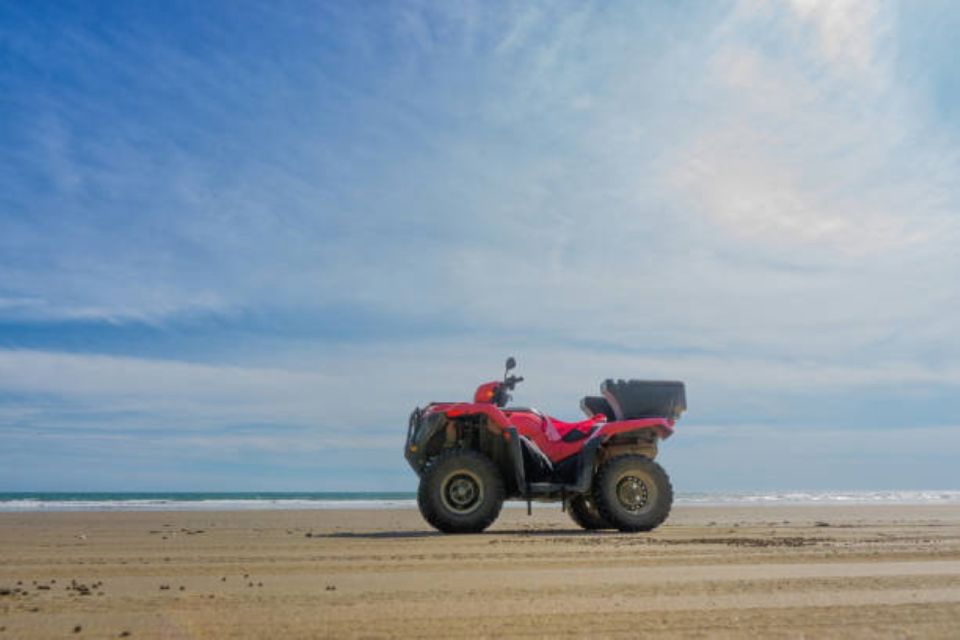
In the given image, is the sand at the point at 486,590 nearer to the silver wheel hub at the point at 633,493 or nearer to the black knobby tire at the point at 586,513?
the silver wheel hub at the point at 633,493

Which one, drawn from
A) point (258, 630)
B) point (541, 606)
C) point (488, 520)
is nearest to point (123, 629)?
point (258, 630)

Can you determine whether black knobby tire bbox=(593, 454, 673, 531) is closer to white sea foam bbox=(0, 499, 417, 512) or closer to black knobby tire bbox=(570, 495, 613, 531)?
black knobby tire bbox=(570, 495, 613, 531)

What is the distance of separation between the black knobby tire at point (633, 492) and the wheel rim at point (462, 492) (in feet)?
5.16

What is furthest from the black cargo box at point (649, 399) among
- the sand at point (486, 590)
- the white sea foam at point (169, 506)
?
the white sea foam at point (169, 506)

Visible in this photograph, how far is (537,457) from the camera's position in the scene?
11.5m

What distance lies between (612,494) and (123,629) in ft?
26.1

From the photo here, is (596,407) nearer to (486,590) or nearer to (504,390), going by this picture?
(504,390)

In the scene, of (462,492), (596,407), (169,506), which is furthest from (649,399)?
(169,506)

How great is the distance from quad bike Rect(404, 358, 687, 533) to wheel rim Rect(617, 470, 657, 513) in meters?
0.01

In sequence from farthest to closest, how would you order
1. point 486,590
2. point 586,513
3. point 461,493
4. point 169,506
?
point 169,506 → point 586,513 → point 461,493 → point 486,590

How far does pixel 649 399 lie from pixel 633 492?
4.30 ft

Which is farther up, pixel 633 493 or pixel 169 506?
pixel 633 493

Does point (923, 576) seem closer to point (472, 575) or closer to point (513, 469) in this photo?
point (472, 575)

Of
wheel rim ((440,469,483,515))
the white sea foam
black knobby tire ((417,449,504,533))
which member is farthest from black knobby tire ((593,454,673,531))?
the white sea foam
